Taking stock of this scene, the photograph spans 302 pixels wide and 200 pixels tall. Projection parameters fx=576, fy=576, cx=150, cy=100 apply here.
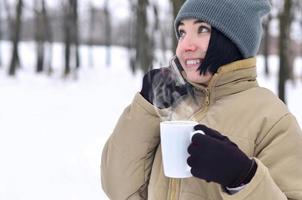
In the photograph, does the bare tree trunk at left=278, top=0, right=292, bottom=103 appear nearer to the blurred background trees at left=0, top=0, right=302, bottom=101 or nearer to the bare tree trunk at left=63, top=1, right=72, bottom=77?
the blurred background trees at left=0, top=0, right=302, bottom=101

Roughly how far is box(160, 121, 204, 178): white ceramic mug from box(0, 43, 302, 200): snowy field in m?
4.83

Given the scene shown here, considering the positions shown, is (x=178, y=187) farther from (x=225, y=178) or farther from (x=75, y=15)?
(x=75, y=15)

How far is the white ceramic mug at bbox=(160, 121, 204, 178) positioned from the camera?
1532 mm

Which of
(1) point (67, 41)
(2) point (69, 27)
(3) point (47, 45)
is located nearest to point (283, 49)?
(2) point (69, 27)

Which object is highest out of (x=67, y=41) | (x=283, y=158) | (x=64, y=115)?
(x=283, y=158)

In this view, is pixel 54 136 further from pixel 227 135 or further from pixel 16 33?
pixel 16 33

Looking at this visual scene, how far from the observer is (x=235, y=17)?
1.79 meters

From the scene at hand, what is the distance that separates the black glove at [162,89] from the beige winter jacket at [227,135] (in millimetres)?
25

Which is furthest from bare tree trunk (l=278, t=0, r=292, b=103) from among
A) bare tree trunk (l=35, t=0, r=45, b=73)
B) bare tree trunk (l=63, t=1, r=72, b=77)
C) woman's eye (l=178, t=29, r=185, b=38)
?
bare tree trunk (l=35, t=0, r=45, b=73)

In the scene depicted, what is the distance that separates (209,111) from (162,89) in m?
0.16

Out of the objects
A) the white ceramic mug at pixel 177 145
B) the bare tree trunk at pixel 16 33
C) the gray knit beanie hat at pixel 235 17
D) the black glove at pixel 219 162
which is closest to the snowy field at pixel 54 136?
the bare tree trunk at pixel 16 33

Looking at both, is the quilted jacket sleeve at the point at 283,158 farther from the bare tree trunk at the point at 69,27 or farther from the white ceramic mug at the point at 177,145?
the bare tree trunk at the point at 69,27

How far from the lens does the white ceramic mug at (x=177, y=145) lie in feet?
5.03

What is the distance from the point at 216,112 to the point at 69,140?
339 inches
